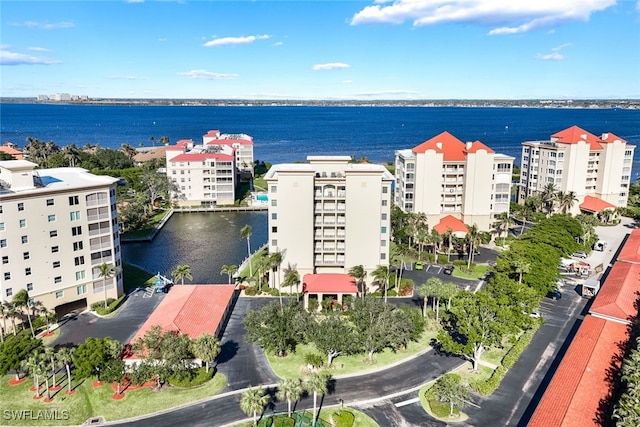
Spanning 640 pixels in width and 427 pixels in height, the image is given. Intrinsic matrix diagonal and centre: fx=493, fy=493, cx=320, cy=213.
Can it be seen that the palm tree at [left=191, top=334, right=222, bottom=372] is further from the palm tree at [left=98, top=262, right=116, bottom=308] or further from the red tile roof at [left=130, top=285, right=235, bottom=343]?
the palm tree at [left=98, top=262, right=116, bottom=308]

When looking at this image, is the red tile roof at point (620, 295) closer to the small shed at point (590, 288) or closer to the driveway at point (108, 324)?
the small shed at point (590, 288)

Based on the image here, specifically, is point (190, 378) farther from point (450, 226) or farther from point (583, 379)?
point (450, 226)

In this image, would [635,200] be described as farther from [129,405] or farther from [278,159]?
[278,159]

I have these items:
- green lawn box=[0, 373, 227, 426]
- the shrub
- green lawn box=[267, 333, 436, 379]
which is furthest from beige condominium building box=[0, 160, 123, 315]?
green lawn box=[267, 333, 436, 379]

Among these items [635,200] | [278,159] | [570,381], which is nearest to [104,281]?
[570,381]

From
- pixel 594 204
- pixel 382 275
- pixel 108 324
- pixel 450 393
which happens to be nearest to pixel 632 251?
pixel 594 204
